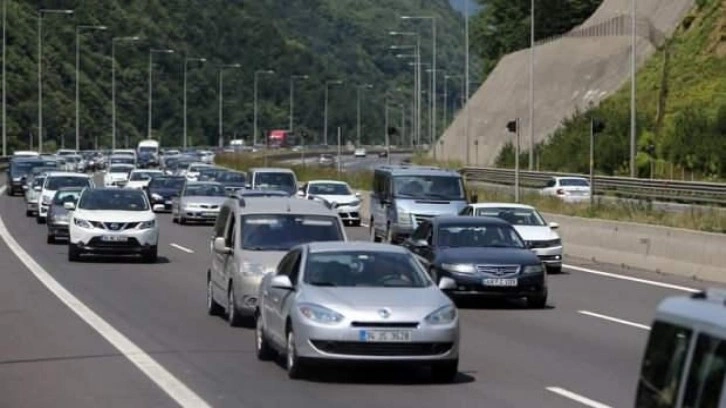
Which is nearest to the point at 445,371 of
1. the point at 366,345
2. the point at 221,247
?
the point at 366,345

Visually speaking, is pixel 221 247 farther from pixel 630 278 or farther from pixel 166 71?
pixel 166 71

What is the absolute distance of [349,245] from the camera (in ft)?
56.6

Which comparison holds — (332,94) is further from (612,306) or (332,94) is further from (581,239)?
(612,306)

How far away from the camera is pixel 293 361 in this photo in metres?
15.8

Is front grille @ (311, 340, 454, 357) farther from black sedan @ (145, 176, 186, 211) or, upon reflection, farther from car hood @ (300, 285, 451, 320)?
black sedan @ (145, 176, 186, 211)

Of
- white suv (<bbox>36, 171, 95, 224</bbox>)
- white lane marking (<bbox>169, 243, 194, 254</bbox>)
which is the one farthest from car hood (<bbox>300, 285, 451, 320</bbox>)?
white suv (<bbox>36, 171, 95, 224</bbox>)

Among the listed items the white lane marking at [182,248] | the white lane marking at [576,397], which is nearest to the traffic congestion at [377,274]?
the white lane marking at [182,248]

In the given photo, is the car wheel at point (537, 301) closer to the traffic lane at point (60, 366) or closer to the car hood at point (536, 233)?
the traffic lane at point (60, 366)

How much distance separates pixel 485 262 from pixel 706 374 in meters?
17.7

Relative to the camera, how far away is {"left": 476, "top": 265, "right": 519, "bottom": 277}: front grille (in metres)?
24.3

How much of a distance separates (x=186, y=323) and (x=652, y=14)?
7727 cm

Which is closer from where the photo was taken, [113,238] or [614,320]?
[614,320]

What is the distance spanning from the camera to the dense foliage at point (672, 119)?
217 feet

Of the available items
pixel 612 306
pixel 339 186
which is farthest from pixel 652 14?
pixel 612 306
